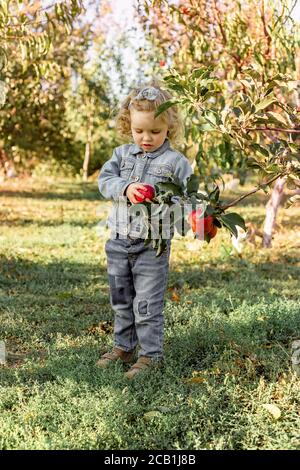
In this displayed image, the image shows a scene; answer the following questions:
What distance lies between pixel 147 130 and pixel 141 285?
80cm

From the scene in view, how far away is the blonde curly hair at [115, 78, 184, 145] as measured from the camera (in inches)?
135

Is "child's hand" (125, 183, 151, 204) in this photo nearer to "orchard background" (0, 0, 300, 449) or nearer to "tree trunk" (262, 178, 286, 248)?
"orchard background" (0, 0, 300, 449)

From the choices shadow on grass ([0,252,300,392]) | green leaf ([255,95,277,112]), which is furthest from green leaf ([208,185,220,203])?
shadow on grass ([0,252,300,392])

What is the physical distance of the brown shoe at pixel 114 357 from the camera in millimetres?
3603

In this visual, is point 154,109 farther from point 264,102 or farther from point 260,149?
point 264,102

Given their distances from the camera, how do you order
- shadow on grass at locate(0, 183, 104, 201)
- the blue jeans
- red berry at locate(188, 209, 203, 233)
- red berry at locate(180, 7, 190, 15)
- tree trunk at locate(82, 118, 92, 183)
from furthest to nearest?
tree trunk at locate(82, 118, 92, 183), shadow on grass at locate(0, 183, 104, 201), red berry at locate(180, 7, 190, 15), the blue jeans, red berry at locate(188, 209, 203, 233)

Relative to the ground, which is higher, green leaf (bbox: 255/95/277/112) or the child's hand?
green leaf (bbox: 255/95/277/112)

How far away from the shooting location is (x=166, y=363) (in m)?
3.56

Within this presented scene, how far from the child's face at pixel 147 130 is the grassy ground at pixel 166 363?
3.70 ft

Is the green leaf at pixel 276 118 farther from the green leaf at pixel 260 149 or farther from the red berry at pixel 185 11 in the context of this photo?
the red berry at pixel 185 11

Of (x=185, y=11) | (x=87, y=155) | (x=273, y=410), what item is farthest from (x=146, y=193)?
(x=87, y=155)

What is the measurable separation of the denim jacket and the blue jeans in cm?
9
